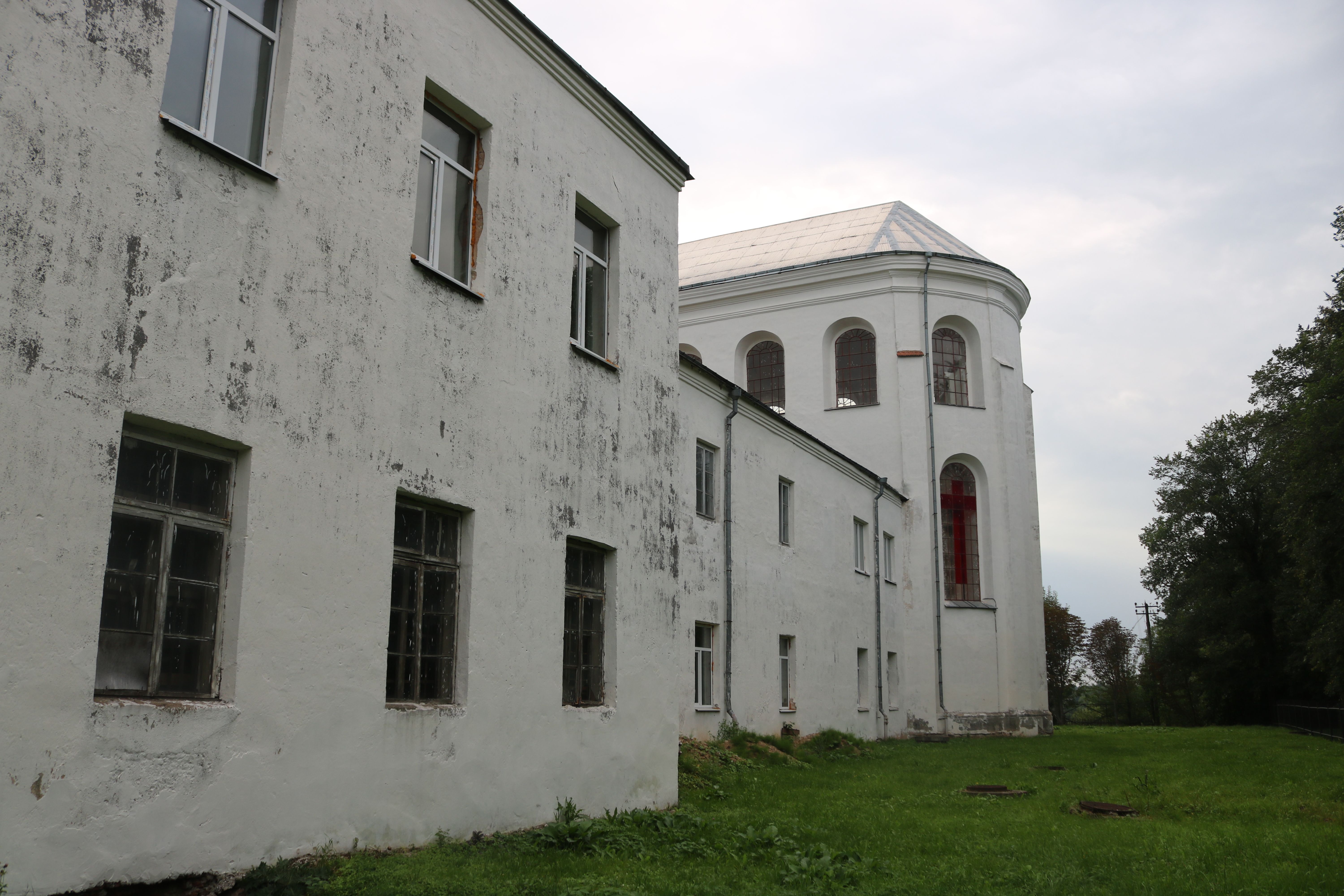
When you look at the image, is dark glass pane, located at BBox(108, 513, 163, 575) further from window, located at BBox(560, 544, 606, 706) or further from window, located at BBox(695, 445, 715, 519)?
window, located at BBox(695, 445, 715, 519)

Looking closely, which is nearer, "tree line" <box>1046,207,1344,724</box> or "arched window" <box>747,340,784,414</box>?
"tree line" <box>1046,207,1344,724</box>

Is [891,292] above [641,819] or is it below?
above

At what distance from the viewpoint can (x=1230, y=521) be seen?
4391cm

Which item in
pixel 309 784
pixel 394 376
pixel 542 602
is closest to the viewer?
pixel 309 784

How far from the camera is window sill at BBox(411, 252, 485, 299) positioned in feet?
26.9

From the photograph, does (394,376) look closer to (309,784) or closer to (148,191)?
(148,191)

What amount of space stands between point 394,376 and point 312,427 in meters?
0.94

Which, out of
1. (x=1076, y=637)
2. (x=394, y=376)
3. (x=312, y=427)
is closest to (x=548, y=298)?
(x=394, y=376)

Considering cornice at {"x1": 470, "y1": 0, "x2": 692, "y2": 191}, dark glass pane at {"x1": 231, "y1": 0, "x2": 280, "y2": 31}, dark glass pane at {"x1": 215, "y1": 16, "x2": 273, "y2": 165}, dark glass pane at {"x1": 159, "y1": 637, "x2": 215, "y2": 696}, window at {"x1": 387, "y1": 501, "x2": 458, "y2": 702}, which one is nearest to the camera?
dark glass pane at {"x1": 159, "y1": 637, "x2": 215, "y2": 696}

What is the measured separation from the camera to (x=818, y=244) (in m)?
33.4

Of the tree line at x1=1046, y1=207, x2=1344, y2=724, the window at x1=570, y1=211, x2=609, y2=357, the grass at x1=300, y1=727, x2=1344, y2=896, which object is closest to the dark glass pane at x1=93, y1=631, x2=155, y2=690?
the grass at x1=300, y1=727, x2=1344, y2=896

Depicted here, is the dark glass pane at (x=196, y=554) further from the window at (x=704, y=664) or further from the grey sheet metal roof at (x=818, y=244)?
the grey sheet metal roof at (x=818, y=244)

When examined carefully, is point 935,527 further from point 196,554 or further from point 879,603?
point 196,554

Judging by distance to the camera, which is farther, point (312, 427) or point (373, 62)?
point (373, 62)
